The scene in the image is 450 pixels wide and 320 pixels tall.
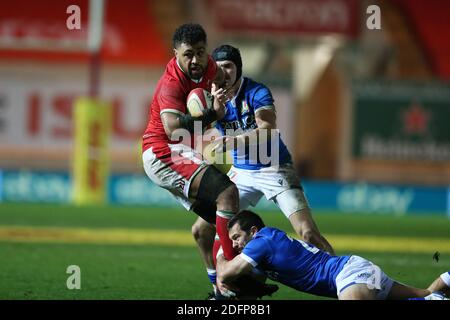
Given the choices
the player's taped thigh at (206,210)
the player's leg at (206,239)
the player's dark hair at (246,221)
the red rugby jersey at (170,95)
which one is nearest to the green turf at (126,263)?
the player's leg at (206,239)

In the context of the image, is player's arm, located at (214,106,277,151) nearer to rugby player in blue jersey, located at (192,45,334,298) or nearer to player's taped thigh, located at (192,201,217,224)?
rugby player in blue jersey, located at (192,45,334,298)

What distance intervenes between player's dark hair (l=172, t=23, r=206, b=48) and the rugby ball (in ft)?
1.32

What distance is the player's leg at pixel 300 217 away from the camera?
8.40 metres

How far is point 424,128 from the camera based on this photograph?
78.9 ft

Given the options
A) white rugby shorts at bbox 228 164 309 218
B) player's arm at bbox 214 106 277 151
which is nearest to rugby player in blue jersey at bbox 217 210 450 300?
player's arm at bbox 214 106 277 151

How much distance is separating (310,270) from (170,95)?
1.86 m

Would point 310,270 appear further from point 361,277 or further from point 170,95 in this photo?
point 170,95

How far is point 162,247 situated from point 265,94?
15.3ft

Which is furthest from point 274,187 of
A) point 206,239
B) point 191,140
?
point 191,140

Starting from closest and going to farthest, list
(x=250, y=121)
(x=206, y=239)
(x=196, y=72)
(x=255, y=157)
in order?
1. (x=196, y=72)
2. (x=206, y=239)
3. (x=250, y=121)
4. (x=255, y=157)

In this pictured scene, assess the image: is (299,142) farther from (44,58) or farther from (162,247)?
(162,247)

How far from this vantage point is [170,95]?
25.4 ft
